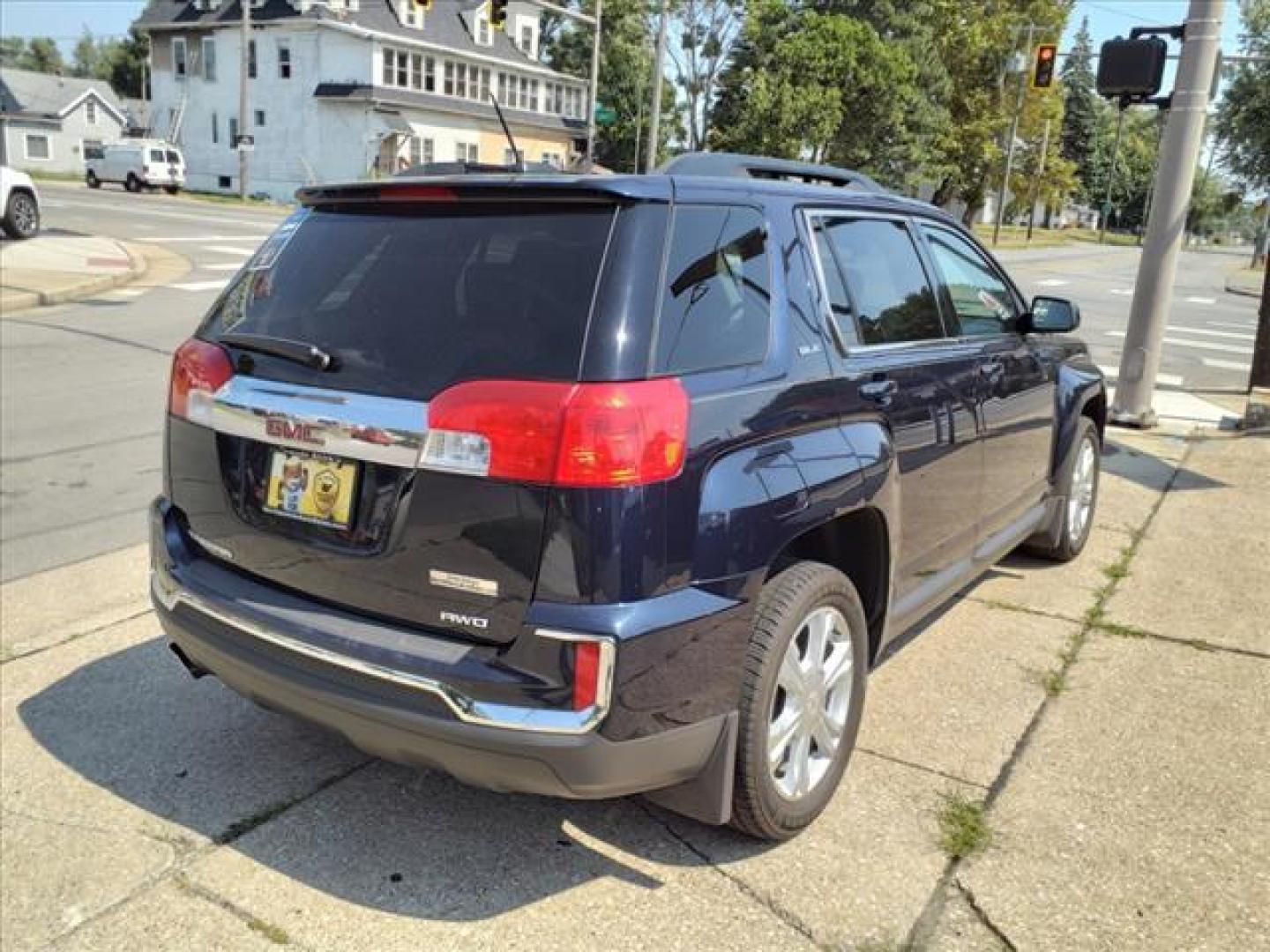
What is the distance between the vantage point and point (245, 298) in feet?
10.7

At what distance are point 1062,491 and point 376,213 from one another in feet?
12.1

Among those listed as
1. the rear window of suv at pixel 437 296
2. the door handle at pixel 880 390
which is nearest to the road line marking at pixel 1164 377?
the door handle at pixel 880 390

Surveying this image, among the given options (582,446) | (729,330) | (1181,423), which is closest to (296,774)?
(582,446)

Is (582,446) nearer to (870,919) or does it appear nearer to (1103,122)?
(870,919)

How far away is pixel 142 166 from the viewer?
1791 inches

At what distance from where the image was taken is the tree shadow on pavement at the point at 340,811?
2902 millimetres

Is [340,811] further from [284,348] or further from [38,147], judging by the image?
[38,147]

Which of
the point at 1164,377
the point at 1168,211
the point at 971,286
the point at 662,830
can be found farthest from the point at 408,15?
the point at 662,830

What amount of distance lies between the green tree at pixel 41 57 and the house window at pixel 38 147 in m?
57.9

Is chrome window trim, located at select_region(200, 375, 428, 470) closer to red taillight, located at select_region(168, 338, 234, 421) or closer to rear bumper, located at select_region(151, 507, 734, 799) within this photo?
red taillight, located at select_region(168, 338, 234, 421)

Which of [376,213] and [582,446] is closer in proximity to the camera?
[582,446]

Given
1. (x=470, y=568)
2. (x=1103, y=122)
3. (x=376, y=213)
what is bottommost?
(x=470, y=568)

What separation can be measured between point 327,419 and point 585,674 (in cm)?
90

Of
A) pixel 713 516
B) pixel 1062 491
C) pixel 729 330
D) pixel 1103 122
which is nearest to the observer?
pixel 713 516
